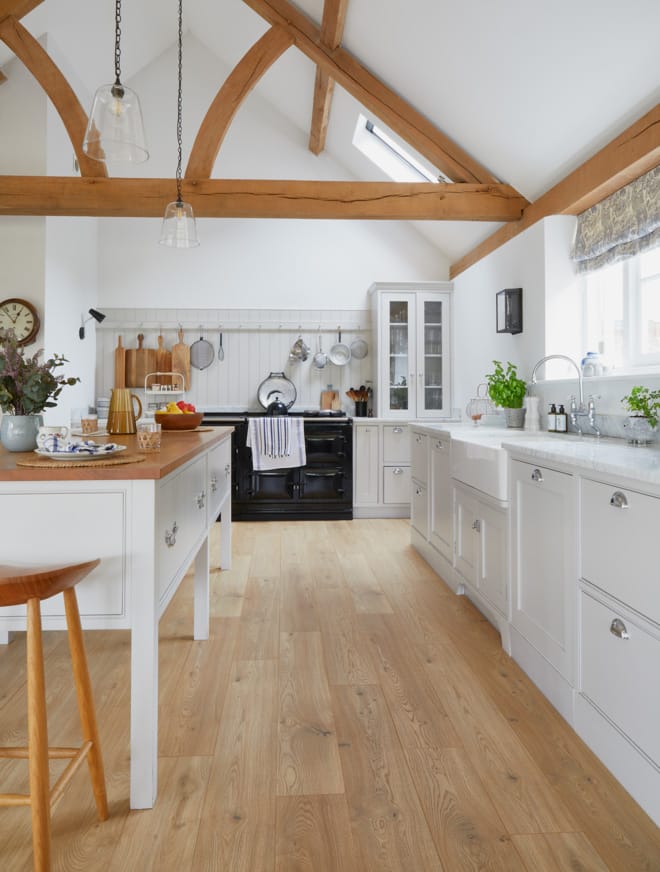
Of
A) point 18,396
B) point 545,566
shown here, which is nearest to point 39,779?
point 18,396

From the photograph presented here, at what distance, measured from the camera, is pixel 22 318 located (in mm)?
4426

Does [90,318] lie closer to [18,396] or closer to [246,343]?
[246,343]

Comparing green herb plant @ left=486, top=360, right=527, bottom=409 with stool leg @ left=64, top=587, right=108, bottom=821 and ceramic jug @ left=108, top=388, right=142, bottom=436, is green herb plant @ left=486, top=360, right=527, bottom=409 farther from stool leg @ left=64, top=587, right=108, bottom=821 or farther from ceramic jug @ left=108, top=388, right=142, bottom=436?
stool leg @ left=64, top=587, right=108, bottom=821

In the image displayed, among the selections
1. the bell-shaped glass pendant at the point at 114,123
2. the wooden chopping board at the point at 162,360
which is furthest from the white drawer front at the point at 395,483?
the bell-shaped glass pendant at the point at 114,123

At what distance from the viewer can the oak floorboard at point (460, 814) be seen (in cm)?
125

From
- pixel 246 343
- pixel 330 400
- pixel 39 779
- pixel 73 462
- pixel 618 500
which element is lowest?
pixel 39 779

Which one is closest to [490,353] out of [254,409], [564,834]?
[254,409]

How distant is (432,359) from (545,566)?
358 centimetres

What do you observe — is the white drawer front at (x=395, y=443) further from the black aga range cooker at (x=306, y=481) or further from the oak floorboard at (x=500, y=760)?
the oak floorboard at (x=500, y=760)

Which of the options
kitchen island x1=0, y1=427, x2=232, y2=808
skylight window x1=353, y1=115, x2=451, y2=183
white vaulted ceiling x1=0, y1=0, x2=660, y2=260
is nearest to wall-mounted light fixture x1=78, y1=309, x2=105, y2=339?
white vaulted ceiling x1=0, y1=0, x2=660, y2=260

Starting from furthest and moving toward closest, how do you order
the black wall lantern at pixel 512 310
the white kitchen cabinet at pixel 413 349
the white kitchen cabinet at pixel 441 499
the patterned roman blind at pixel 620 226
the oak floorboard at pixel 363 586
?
the white kitchen cabinet at pixel 413 349
the black wall lantern at pixel 512 310
the white kitchen cabinet at pixel 441 499
the oak floorboard at pixel 363 586
the patterned roman blind at pixel 620 226

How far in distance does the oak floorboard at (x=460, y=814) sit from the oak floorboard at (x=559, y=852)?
3cm

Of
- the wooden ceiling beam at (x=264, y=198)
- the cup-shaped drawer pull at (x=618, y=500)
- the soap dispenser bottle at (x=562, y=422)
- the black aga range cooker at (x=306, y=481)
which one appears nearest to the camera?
the cup-shaped drawer pull at (x=618, y=500)

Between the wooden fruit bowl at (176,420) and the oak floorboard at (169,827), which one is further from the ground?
the wooden fruit bowl at (176,420)
